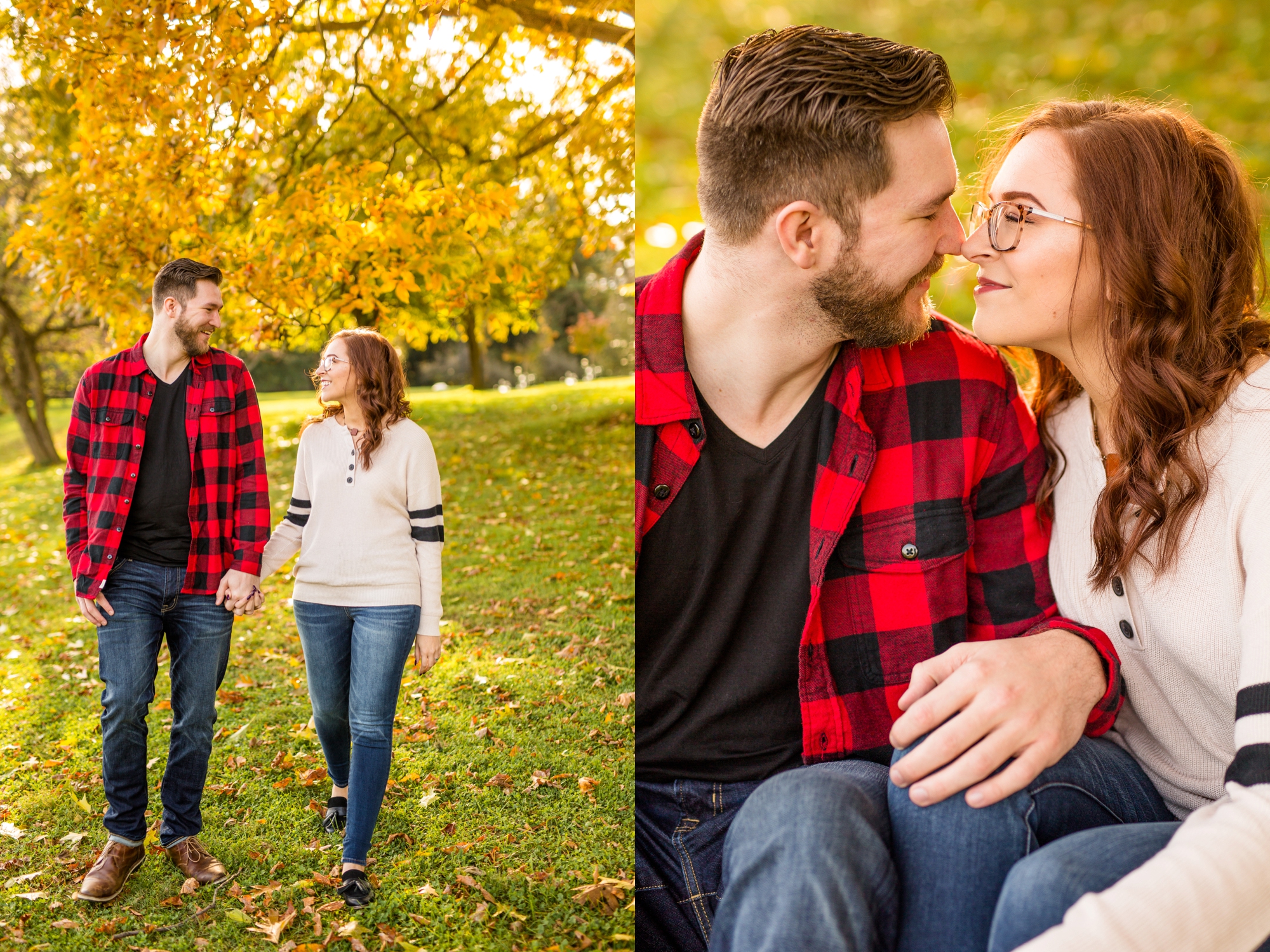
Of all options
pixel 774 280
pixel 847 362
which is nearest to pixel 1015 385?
pixel 847 362

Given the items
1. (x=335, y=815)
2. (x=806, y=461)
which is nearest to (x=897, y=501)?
(x=806, y=461)

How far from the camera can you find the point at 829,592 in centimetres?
172

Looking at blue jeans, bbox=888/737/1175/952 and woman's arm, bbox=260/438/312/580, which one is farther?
woman's arm, bbox=260/438/312/580

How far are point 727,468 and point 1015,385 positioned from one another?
56 cm

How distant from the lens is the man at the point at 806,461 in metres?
1.58

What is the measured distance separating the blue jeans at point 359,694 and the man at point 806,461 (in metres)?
0.45

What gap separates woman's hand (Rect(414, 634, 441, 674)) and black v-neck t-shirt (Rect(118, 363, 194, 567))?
0.44 meters

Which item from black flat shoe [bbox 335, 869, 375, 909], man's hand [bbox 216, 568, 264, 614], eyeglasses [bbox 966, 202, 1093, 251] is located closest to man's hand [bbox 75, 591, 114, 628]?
man's hand [bbox 216, 568, 264, 614]

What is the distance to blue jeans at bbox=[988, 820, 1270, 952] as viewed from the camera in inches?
45.4

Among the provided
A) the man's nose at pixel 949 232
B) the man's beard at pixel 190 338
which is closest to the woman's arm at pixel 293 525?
the man's beard at pixel 190 338

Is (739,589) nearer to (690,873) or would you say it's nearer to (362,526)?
(690,873)

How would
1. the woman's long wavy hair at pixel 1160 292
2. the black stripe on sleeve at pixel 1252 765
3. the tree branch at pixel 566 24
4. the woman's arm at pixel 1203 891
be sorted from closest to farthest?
the woman's arm at pixel 1203 891 → the black stripe on sleeve at pixel 1252 765 → the woman's long wavy hair at pixel 1160 292 → the tree branch at pixel 566 24

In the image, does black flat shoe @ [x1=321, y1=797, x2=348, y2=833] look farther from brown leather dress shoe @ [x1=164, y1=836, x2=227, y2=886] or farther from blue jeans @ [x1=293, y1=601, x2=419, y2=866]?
brown leather dress shoe @ [x1=164, y1=836, x2=227, y2=886]

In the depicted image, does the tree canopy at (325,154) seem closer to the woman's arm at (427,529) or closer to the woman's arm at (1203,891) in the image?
the woman's arm at (427,529)
